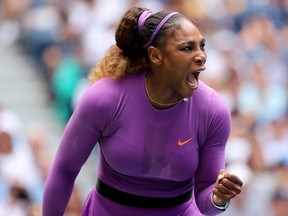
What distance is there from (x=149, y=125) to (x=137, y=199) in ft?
1.02

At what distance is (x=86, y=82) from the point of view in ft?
24.1

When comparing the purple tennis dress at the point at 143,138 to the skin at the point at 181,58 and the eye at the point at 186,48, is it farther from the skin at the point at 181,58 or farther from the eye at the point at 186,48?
the eye at the point at 186,48

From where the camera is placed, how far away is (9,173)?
20.8ft

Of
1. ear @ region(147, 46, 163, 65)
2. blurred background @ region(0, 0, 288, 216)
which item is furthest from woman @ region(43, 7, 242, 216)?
blurred background @ region(0, 0, 288, 216)

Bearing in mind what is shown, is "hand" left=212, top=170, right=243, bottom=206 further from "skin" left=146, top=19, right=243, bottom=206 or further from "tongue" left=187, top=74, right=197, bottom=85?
"tongue" left=187, top=74, right=197, bottom=85

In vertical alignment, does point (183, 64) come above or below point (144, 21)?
below

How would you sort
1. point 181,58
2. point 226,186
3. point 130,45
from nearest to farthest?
1. point 226,186
2. point 181,58
3. point 130,45

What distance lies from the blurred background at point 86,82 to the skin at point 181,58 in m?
2.89

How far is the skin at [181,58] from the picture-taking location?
3.35 meters

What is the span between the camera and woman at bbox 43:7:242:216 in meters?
3.41

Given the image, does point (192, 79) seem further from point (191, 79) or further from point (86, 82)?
point (86, 82)

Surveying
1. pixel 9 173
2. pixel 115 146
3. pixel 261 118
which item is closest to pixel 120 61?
pixel 115 146

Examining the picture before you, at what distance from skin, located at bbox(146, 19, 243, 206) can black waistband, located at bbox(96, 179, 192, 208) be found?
0.23 metres

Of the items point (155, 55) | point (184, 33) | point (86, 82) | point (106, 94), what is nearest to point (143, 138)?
point (106, 94)
